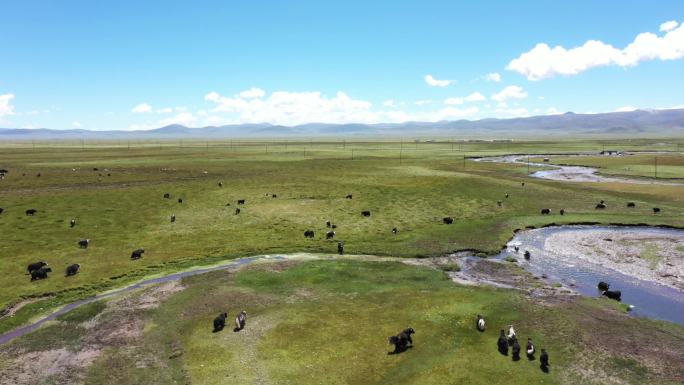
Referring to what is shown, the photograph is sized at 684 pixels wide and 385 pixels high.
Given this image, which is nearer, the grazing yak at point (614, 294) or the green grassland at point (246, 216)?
the grazing yak at point (614, 294)

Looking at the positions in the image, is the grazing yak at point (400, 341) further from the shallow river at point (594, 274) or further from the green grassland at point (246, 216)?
the green grassland at point (246, 216)

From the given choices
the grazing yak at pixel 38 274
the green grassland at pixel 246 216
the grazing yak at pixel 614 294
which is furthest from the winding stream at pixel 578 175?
the grazing yak at pixel 38 274

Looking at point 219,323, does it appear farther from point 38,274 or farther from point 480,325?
point 38,274

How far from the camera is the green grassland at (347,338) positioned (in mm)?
19625

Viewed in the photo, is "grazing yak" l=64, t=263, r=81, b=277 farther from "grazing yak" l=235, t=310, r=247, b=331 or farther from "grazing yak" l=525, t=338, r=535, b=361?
"grazing yak" l=525, t=338, r=535, b=361

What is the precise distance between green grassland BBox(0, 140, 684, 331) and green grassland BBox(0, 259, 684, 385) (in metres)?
6.62

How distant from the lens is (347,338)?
75.0 ft

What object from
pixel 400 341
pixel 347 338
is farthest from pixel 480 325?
pixel 347 338

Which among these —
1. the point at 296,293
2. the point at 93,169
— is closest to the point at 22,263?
the point at 296,293

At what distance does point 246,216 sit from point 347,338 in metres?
32.3

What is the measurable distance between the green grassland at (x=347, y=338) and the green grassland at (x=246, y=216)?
6.62m

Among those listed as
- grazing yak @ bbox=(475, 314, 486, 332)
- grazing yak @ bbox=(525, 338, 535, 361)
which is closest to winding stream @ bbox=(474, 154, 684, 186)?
grazing yak @ bbox=(475, 314, 486, 332)

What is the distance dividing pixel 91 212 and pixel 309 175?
43.7m

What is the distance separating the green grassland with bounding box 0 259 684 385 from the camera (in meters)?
19.6
